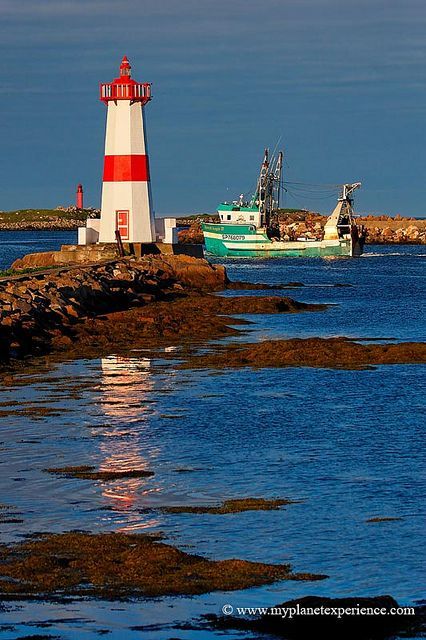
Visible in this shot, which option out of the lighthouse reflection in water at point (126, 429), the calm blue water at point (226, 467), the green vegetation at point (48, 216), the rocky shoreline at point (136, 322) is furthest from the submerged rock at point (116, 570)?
the green vegetation at point (48, 216)

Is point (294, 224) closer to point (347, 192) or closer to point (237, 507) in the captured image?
point (347, 192)

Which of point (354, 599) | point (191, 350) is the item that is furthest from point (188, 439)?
point (191, 350)

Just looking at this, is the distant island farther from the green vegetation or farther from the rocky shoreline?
the rocky shoreline

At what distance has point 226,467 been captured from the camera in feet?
41.7

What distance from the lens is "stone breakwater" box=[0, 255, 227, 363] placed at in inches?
932

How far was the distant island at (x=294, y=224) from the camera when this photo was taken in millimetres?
→ 123331

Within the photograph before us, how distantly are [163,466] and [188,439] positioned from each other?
173 cm

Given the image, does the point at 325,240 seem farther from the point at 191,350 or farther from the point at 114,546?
the point at 114,546

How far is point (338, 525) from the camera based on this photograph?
10.1m

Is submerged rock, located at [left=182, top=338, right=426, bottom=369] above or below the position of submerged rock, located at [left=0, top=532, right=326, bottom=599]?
above

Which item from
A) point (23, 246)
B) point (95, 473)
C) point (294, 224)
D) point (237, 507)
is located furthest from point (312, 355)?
point (294, 224)

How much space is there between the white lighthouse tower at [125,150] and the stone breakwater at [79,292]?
1942 millimetres

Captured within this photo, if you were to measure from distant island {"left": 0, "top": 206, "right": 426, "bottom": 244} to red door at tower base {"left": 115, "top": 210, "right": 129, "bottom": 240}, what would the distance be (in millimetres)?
42290

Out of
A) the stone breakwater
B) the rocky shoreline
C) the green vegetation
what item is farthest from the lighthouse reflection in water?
the green vegetation
